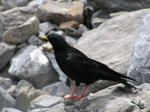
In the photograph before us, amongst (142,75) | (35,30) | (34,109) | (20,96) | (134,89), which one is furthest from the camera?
(35,30)

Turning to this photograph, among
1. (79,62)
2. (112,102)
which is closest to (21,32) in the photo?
(79,62)

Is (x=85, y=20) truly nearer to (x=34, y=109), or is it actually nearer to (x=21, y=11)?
(x=21, y=11)

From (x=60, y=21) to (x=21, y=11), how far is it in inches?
43.8

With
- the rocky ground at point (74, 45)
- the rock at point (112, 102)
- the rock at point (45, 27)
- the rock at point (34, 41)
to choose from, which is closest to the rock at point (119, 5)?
the rocky ground at point (74, 45)

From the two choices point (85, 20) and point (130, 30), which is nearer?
point (130, 30)

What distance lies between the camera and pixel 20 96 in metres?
8.98

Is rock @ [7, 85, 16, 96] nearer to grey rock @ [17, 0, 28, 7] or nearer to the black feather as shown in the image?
the black feather

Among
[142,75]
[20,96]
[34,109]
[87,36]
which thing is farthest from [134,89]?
[87,36]

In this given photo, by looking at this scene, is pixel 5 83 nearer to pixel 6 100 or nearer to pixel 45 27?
pixel 6 100

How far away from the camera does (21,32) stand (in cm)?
1055

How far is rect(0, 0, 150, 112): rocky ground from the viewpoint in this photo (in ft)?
20.8

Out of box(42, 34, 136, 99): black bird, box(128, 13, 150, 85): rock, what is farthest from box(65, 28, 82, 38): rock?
box(42, 34, 136, 99): black bird

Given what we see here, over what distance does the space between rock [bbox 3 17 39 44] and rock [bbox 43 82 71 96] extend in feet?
5.78

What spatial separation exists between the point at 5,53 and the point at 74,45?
1598 mm
